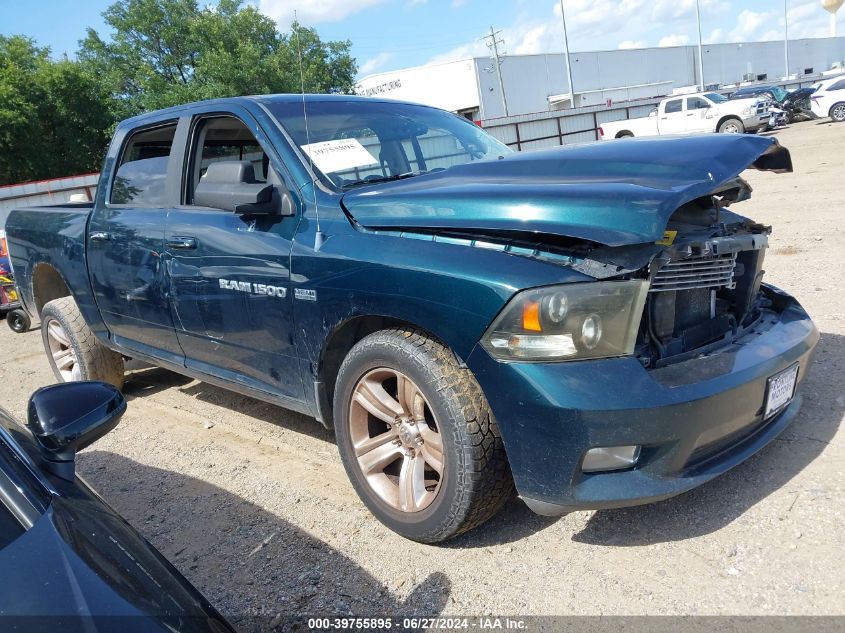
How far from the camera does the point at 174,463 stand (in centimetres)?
385

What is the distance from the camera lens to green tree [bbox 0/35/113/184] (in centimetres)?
3031

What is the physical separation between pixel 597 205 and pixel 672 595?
52.7 inches

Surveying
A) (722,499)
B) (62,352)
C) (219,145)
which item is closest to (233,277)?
(219,145)

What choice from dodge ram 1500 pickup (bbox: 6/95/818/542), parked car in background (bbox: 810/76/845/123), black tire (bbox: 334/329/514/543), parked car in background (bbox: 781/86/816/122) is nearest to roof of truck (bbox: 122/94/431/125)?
dodge ram 1500 pickup (bbox: 6/95/818/542)

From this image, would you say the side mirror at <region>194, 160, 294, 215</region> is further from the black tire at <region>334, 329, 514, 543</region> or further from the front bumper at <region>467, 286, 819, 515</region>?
the front bumper at <region>467, 286, 819, 515</region>

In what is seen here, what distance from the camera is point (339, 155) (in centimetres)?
326

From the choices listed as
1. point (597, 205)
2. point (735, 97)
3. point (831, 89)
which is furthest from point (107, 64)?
point (597, 205)

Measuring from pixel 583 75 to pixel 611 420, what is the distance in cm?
6254

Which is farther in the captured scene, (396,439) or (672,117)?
(672,117)

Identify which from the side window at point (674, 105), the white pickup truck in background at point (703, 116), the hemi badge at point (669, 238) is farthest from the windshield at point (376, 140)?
the side window at point (674, 105)

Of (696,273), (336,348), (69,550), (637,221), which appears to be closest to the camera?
(69,550)

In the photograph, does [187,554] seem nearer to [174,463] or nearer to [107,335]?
[174,463]

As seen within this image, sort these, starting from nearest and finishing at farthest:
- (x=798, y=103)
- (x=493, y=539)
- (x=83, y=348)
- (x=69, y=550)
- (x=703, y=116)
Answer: (x=69, y=550) → (x=493, y=539) → (x=83, y=348) → (x=703, y=116) → (x=798, y=103)

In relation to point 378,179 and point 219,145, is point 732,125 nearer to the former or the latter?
point 219,145
